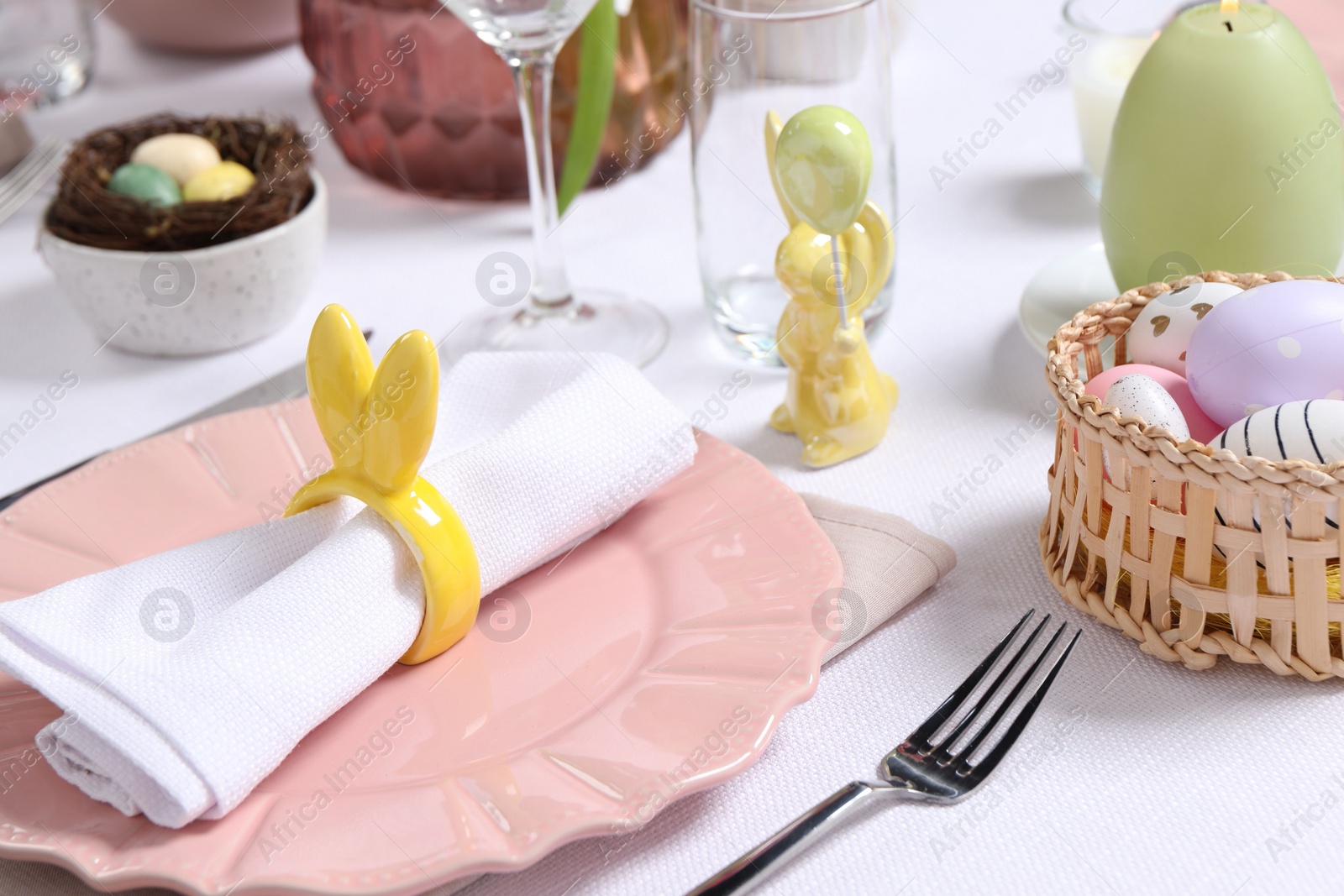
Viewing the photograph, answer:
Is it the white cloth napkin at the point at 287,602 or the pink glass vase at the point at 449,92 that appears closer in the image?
the white cloth napkin at the point at 287,602

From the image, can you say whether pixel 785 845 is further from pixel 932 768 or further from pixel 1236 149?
pixel 1236 149

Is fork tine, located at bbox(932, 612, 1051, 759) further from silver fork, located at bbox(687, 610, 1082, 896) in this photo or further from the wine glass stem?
the wine glass stem

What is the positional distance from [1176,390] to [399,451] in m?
0.31

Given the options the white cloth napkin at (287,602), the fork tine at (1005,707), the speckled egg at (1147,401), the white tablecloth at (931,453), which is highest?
the speckled egg at (1147,401)

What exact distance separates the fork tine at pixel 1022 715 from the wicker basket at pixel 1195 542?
0.09ft

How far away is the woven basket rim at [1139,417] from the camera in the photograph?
398 mm

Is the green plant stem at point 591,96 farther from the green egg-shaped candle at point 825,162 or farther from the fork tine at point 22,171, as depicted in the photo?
the fork tine at point 22,171

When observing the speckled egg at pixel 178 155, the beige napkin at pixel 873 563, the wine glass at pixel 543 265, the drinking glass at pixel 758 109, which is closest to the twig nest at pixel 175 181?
the speckled egg at pixel 178 155

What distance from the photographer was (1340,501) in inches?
15.8

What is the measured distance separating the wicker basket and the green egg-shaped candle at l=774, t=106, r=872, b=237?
0.12 meters

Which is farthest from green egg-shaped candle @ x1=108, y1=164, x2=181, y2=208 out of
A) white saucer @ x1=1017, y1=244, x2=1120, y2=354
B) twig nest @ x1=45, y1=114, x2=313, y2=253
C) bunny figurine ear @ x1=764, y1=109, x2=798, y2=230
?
white saucer @ x1=1017, y1=244, x2=1120, y2=354

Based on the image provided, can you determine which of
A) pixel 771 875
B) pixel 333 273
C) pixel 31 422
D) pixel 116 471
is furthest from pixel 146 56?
pixel 771 875

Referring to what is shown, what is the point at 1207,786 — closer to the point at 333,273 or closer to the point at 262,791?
the point at 262,791

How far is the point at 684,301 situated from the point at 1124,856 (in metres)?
0.46
